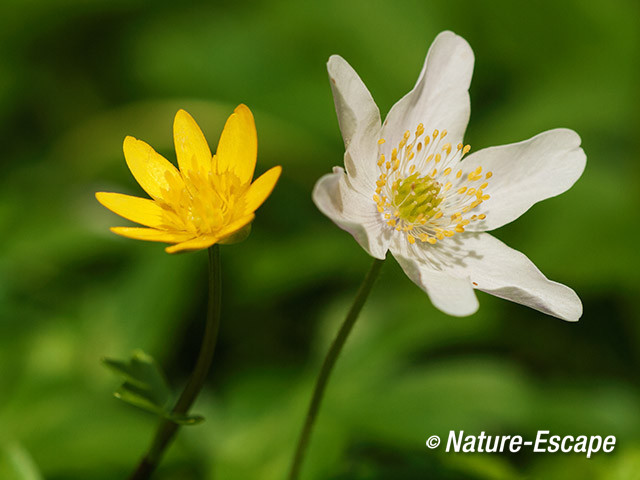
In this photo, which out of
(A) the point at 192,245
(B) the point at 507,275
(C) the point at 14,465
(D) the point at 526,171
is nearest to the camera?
(A) the point at 192,245

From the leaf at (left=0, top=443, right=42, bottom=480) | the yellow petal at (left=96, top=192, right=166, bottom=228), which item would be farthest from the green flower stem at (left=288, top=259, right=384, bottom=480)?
the leaf at (left=0, top=443, right=42, bottom=480)

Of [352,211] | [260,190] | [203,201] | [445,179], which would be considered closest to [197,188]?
[203,201]

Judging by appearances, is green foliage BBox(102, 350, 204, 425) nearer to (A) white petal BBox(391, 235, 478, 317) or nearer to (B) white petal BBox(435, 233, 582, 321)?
(A) white petal BBox(391, 235, 478, 317)

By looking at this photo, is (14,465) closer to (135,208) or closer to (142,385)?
(142,385)

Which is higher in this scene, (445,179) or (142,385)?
(445,179)

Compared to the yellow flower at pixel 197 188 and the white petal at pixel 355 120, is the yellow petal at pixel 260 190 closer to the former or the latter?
the yellow flower at pixel 197 188

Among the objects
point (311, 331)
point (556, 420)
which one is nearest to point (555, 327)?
point (556, 420)
